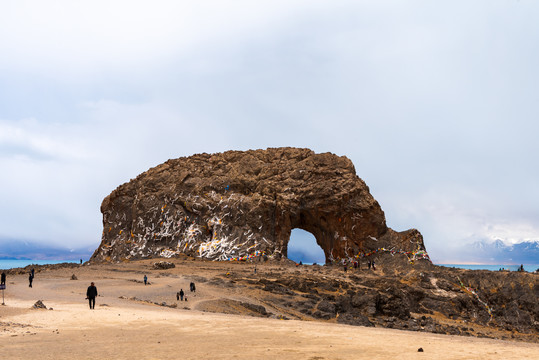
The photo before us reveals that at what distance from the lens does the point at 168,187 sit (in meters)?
54.6

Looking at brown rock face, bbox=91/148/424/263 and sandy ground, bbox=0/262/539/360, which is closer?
sandy ground, bbox=0/262/539/360

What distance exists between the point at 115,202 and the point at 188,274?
24285mm

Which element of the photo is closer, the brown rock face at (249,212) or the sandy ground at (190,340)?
the sandy ground at (190,340)

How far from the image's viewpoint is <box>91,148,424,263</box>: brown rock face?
1976 inches

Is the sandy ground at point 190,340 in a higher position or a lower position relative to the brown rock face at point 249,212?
lower

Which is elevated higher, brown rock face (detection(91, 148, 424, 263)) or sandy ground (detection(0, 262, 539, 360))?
brown rock face (detection(91, 148, 424, 263))

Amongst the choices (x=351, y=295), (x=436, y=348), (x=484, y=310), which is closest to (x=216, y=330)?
(x=436, y=348)

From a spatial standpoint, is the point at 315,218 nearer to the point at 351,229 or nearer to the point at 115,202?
the point at 351,229

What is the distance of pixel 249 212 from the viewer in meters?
51.0

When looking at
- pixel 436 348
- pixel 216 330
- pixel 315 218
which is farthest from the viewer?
pixel 315 218

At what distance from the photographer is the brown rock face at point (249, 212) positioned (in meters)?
50.2

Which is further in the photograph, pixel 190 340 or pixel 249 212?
pixel 249 212

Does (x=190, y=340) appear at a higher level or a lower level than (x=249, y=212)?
lower

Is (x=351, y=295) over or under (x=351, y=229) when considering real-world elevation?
under
